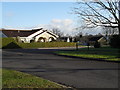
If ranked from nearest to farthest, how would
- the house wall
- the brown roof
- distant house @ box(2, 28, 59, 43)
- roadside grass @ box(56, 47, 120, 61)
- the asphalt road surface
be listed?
the asphalt road surface
roadside grass @ box(56, 47, 120, 61)
distant house @ box(2, 28, 59, 43)
the brown roof
the house wall

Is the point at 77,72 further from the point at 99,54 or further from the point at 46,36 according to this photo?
the point at 46,36

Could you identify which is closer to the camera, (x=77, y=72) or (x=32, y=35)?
(x=77, y=72)

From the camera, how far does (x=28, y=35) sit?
56.1m

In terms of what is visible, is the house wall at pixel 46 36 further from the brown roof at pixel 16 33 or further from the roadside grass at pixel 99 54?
the roadside grass at pixel 99 54

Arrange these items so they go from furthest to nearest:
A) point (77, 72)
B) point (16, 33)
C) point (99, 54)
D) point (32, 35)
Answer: point (16, 33)
point (32, 35)
point (99, 54)
point (77, 72)

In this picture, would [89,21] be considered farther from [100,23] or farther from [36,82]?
[36,82]

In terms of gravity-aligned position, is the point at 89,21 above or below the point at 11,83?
above

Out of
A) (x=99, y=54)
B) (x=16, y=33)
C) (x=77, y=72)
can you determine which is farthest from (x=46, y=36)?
(x=77, y=72)

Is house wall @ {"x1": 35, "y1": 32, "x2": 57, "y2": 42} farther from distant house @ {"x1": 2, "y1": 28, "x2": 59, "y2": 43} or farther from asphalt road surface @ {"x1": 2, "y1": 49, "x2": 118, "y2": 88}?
asphalt road surface @ {"x1": 2, "y1": 49, "x2": 118, "y2": 88}

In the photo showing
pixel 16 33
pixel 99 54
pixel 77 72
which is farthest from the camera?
pixel 16 33

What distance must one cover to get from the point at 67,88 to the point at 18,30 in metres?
55.8

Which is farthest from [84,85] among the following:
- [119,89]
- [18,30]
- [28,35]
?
[18,30]

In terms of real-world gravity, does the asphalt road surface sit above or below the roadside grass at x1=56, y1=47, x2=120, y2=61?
below

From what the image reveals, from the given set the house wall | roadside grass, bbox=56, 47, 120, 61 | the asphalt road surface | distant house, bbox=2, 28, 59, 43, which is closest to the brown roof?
distant house, bbox=2, 28, 59, 43
